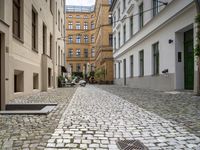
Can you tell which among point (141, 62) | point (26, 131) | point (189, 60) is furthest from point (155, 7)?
point (26, 131)

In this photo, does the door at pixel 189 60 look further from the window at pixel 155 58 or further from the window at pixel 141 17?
the window at pixel 141 17

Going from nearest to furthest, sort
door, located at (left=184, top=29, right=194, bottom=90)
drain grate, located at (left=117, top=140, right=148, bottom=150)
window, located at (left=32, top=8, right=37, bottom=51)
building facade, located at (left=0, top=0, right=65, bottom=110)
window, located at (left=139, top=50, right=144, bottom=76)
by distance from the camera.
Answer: drain grate, located at (left=117, top=140, right=148, bottom=150) → building facade, located at (left=0, top=0, right=65, bottom=110) → door, located at (left=184, top=29, right=194, bottom=90) → window, located at (left=32, top=8, right=37, bottom=51) → window, located at (left=139, top=50, right=144, bottom=76)

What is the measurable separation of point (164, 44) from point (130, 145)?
1282 centimetres

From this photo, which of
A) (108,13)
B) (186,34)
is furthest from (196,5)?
(108,13)

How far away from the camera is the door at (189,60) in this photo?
1296 centimetres

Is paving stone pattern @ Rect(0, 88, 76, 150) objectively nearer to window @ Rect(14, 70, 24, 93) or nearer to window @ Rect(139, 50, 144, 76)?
window @ Rect(14, 70, 24, 93)

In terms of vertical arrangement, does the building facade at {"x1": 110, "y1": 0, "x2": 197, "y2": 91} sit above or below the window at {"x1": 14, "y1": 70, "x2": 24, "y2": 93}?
above

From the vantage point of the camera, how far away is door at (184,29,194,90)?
42.5ft

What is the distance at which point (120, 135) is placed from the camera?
4348mm

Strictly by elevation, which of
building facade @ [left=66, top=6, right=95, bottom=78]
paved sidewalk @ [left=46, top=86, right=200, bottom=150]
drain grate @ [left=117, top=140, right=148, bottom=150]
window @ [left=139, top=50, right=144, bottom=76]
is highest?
building facade @ [left=66, top=6, right=95, bottom=78]

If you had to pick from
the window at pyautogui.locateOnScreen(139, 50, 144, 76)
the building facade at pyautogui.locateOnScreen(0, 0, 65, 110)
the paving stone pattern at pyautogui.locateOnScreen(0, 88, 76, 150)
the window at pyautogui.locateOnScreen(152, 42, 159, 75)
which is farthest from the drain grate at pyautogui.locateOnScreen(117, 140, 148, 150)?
the window at pyautogui.locateOnScreen(139, 50, 144, 76)

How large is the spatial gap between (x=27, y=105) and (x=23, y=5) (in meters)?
6.39

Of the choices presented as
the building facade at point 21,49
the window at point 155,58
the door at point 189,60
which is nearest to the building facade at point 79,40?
the building facade at point 21,49

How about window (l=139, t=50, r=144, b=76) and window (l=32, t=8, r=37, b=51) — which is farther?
window (l=139, t=50, r=144, b=76)
